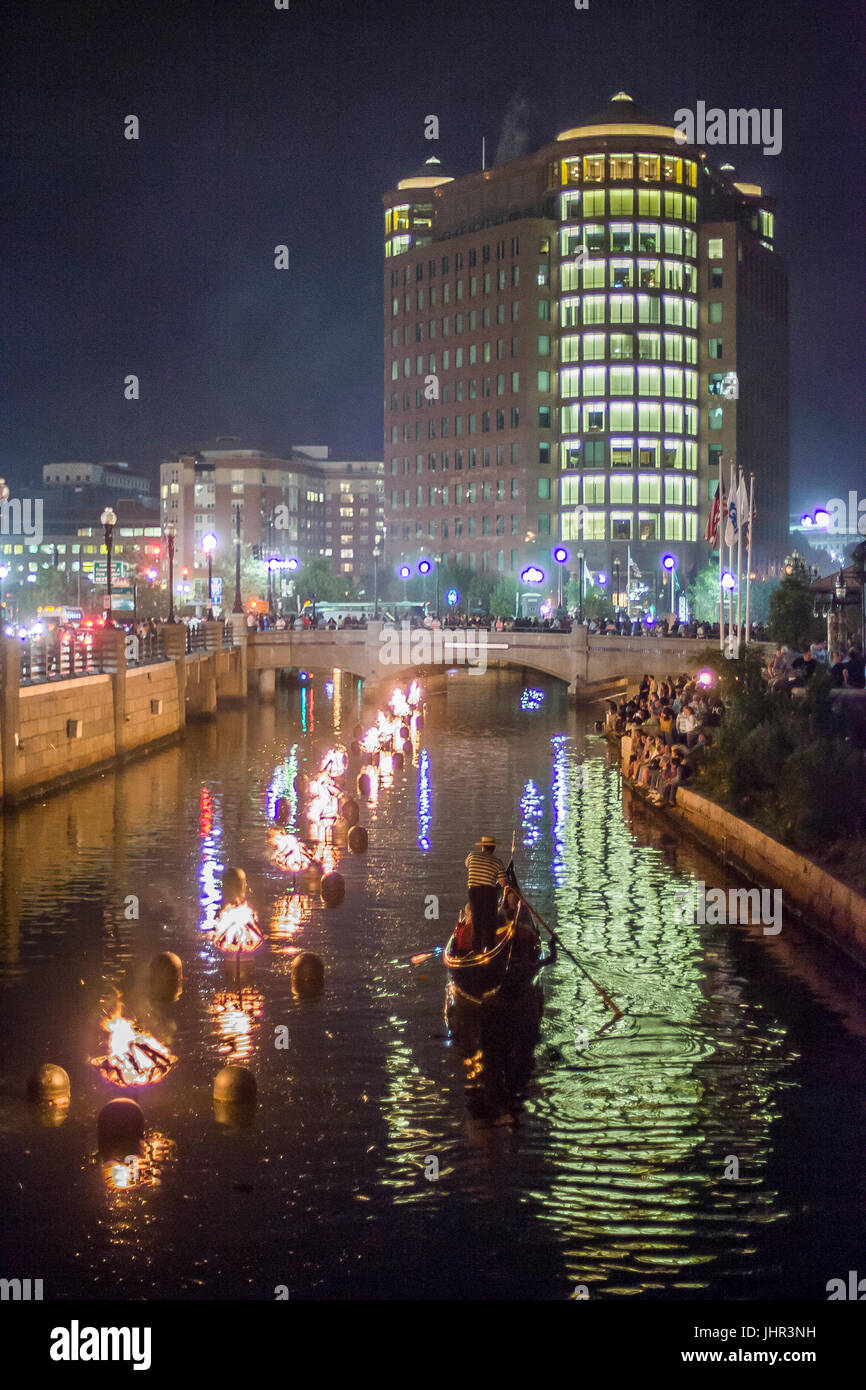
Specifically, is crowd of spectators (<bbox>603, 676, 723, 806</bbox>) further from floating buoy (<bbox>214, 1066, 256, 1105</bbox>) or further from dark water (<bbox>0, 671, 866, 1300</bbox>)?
floating buoy (<bbox>214, 1066, 256, 1105</bbox>)

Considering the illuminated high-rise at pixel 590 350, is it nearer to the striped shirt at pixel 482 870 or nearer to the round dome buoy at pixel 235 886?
the round dome buoy at pixel 235 886

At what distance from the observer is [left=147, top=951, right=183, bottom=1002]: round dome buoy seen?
18.6m

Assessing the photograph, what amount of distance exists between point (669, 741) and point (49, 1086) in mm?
24618

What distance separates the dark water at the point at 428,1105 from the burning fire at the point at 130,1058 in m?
0.25

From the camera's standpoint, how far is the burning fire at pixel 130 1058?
15.3m

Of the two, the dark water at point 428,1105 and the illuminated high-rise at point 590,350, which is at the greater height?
the illuminated high-rise at point 590,350

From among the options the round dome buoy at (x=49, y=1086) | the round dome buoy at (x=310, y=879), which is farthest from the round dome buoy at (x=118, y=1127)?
the round dome buoy at (x=310, y=879)

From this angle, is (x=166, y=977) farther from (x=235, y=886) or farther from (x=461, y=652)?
(x=461, y=652)

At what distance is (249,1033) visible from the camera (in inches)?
671

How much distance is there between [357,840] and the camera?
30.3 meters

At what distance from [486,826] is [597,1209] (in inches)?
859

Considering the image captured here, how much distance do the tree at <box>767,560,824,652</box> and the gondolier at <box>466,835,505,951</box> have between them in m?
40.8
